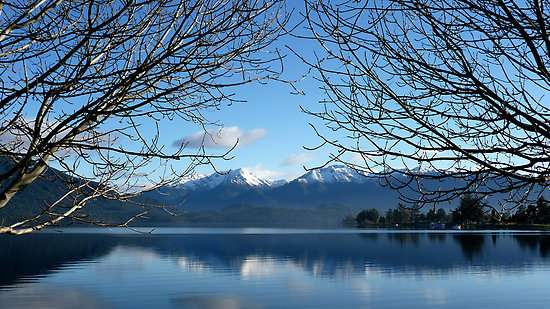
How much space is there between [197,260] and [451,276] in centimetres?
2678

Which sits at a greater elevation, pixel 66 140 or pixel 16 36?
pixel 16 36

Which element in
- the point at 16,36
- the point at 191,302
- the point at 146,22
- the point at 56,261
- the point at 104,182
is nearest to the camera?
the point at 16,36

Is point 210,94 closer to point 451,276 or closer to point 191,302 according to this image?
point 191,302

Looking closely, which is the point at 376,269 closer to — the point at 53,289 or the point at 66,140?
the point at 53,289

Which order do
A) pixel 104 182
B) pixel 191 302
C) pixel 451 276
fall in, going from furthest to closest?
pixel 451 276 < pixel 191 302 < pixel 104 182

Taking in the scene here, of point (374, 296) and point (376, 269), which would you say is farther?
point (376, 269)

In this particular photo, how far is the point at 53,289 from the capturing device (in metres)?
39.9

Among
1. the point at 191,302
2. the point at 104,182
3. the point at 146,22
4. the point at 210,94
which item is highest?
the point at 146,22

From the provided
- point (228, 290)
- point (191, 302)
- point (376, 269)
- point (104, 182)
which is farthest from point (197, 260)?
point (104, 182)

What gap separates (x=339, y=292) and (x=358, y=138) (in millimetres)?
36405

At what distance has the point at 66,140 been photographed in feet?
14.4

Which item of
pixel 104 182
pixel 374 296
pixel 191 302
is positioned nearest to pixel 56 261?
pixel 191 302

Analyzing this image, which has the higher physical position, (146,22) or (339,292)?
(146,22)

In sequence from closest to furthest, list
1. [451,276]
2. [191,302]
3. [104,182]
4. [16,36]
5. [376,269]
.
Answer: [16,36], [104,182], [191,302], [451,276], [376,269]
